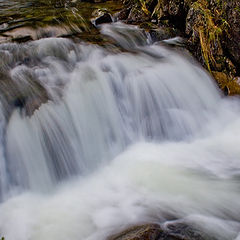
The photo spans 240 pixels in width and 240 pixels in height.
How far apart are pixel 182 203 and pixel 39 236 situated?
1.86 m

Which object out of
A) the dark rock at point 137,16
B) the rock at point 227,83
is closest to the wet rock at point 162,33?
the dark rock at point 137,16

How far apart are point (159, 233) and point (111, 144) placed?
247 centimetres

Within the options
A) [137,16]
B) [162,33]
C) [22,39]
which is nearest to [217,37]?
[162,33]

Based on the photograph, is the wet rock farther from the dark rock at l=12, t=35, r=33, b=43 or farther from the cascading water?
the dark rock at l=12, t=35, r=33, b=43

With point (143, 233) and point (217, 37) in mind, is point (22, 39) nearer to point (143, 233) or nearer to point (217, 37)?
point (217, 37)

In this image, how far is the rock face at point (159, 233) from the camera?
308cm

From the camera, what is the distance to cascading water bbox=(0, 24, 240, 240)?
3984 mm

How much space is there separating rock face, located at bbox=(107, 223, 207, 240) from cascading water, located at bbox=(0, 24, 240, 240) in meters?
0.28

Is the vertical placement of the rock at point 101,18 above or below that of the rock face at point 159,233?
above

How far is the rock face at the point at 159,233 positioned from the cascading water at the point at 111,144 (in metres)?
0.28

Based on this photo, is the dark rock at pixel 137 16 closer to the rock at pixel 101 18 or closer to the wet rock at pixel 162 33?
the rock at pixel 101 18

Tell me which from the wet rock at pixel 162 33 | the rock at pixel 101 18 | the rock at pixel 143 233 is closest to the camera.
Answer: the rock at pixel 143 233

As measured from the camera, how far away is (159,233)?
124 inches

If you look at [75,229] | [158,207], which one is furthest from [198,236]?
[75,229]
